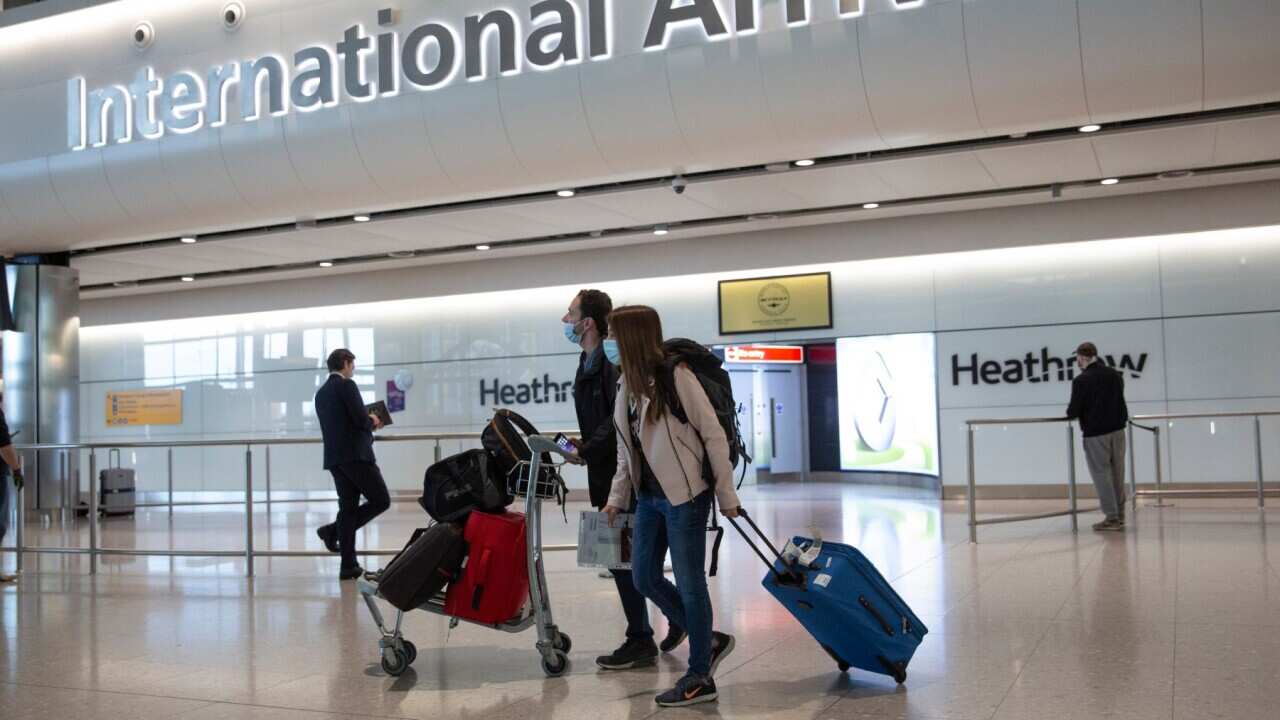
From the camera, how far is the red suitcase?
4.93 metres

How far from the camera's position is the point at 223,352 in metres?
20.0

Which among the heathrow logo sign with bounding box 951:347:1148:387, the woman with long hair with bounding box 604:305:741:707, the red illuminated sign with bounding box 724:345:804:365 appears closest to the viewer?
the woman with long hair with bounding box 604:305:741:707

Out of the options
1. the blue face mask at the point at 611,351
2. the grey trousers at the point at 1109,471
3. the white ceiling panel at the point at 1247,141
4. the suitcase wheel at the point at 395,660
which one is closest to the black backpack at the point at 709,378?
the blue face mask at the point at 611,351

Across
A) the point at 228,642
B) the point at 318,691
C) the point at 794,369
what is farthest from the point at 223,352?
the point at 318,691

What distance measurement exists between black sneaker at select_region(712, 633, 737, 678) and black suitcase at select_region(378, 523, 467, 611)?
3.88ft

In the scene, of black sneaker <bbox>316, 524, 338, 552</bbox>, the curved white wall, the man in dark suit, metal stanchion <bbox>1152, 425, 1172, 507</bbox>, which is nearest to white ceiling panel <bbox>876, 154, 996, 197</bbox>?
the curved white wall

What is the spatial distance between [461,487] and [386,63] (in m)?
7.34

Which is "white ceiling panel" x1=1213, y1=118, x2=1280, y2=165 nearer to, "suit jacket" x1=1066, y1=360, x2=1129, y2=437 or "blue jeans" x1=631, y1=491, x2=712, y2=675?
"suit jacket" x1=1066, y1=360, x2=1129, y2=437

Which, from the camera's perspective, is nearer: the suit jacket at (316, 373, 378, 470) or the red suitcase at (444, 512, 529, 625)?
the red suitcase at (444, 512, 529, 625)

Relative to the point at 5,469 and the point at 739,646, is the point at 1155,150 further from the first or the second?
the point at 5,469

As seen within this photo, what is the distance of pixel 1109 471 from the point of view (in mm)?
10219

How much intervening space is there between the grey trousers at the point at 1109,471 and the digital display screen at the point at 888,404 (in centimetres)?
521

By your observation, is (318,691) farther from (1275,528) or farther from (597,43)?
(1275,528)

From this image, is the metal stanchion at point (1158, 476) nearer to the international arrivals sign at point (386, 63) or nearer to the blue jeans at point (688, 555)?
the international arrivals sign at point (386, 63)
